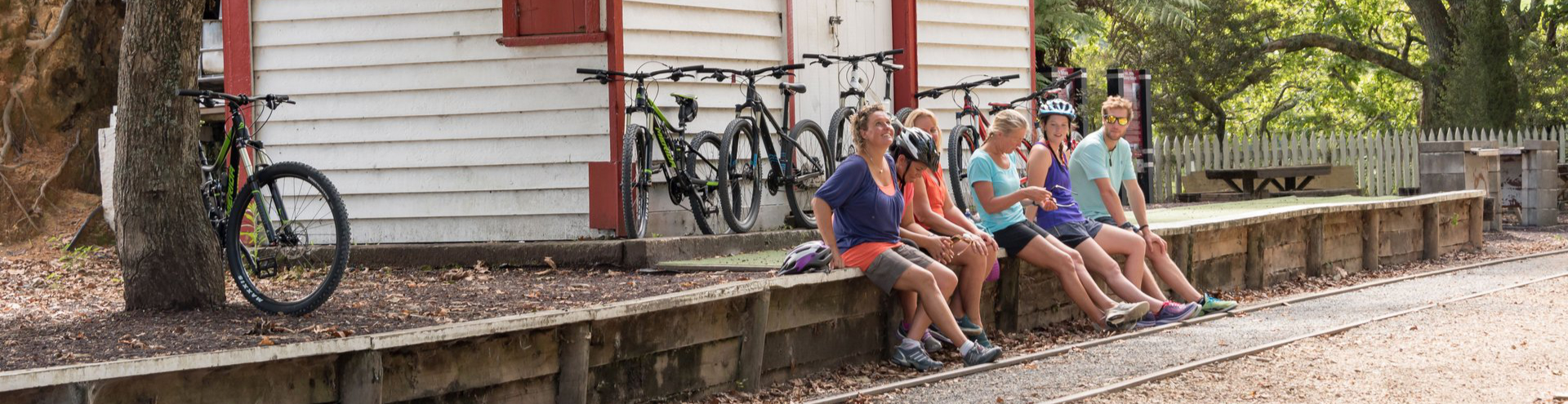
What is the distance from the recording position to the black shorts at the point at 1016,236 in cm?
872

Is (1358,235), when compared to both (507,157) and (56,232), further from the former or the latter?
(56,232)

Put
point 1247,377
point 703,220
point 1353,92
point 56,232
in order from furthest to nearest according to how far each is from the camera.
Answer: point 1353,92 → point 56,232 → point 703,220 → point 1247,377

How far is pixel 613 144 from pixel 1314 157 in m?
14.7

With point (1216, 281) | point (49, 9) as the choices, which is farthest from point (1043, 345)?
point (49, 9)

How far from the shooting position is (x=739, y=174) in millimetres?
10180

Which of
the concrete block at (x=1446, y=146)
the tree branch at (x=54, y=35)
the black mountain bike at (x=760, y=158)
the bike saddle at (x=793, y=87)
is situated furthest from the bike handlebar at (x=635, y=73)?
the concrete block at (x=1446, y=146)

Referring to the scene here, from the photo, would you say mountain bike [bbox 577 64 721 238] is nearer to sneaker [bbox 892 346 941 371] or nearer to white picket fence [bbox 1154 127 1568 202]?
sneaker [bbox 892 346 941 371]

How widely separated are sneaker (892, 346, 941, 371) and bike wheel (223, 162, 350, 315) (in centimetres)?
268

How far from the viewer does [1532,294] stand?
1025cm

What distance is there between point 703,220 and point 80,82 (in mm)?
8700

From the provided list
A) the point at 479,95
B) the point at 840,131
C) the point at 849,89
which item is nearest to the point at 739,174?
the point at 840,131

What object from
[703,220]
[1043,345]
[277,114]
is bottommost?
[1043,345]

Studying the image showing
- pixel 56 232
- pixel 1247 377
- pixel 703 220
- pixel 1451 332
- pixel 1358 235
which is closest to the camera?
pixel 1247 377

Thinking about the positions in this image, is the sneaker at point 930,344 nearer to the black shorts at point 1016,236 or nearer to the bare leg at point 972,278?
the bare leg at point 972,278
